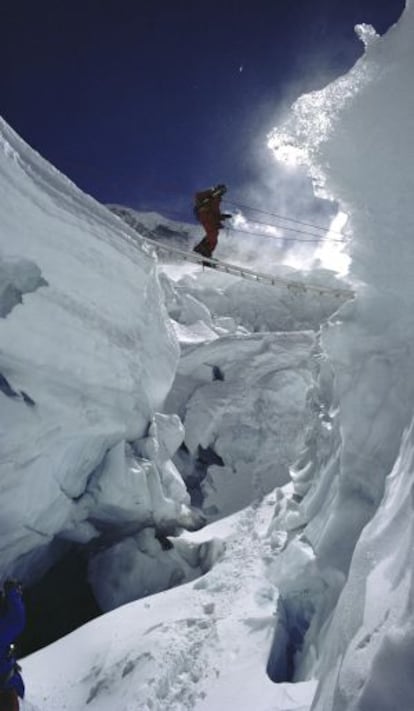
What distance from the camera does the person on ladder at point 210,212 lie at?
10.2m

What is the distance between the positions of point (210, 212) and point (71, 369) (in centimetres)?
448

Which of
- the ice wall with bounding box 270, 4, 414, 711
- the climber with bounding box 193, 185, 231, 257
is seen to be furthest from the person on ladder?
the ice wall with bounding box 270, 4, 414, 711

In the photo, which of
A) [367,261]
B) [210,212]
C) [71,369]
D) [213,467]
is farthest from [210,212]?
[213,467]

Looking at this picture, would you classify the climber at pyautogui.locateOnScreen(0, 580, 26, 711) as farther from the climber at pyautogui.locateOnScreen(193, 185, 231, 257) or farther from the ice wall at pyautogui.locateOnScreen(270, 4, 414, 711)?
the climber at pyautogui.locateOnScreen(193, 185, 231, 257)

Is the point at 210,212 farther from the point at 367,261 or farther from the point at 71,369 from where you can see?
the point at 367,261

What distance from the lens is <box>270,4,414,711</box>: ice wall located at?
4.44 meters

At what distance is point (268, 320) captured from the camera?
2578 cm

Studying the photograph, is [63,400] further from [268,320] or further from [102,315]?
[268,320]

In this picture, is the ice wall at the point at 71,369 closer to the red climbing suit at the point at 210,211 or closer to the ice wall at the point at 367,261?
the red climbing suit at the point at 210,211

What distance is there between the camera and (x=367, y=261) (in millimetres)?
5051

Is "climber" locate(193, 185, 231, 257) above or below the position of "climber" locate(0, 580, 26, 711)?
above

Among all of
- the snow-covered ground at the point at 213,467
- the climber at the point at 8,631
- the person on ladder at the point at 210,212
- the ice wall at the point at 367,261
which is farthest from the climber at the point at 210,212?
the climber at the point at 8,631

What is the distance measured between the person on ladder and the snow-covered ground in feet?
A: 5.34

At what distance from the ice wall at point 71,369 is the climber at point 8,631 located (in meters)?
3.23
